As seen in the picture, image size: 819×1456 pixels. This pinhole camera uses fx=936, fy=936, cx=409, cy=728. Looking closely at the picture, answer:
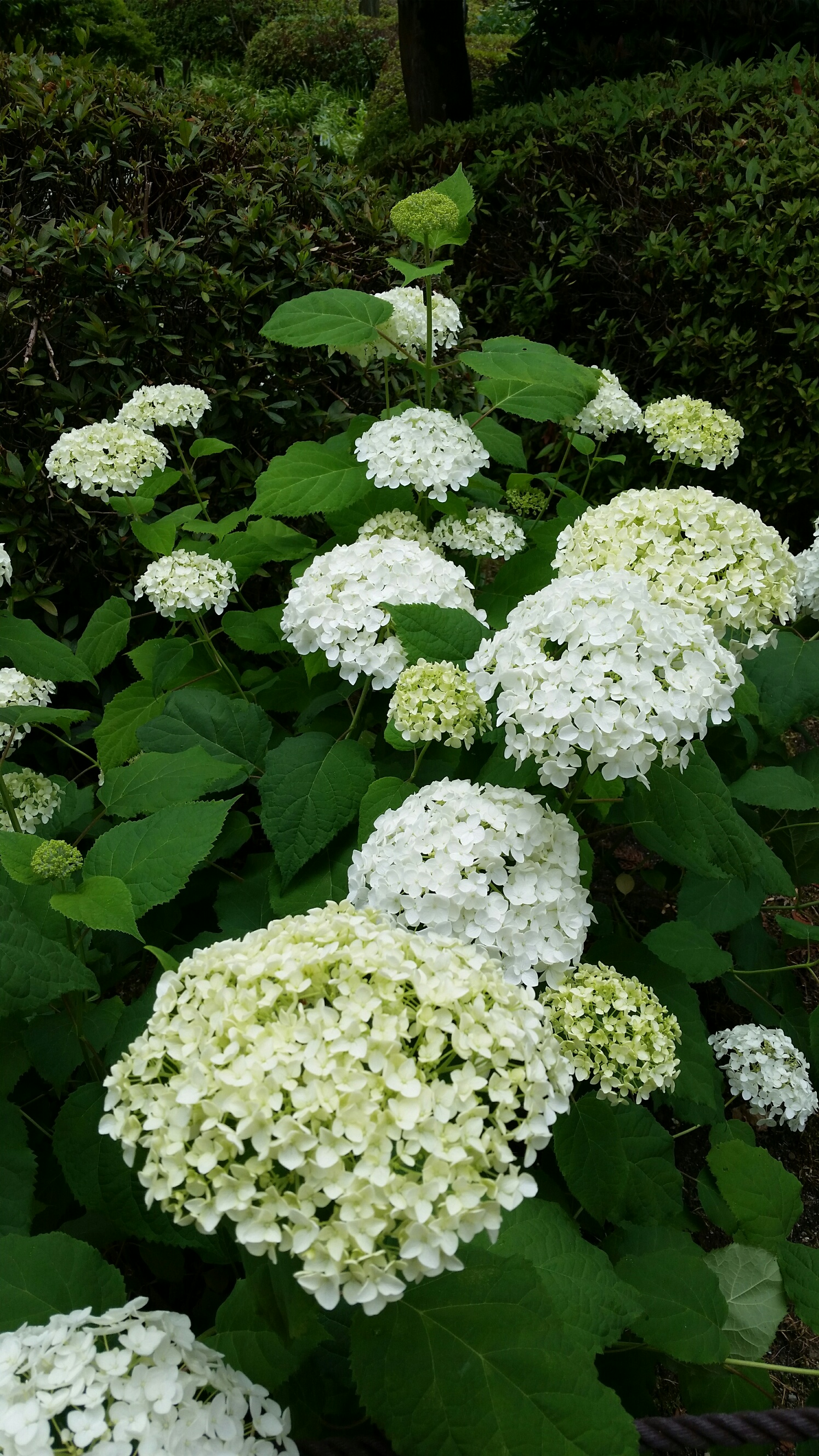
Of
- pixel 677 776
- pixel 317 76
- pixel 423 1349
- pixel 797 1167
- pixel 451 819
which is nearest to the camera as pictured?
pixel 423 1349

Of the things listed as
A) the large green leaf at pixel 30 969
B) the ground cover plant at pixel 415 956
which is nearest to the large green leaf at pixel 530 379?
the ground cover plant at pixel 415 956

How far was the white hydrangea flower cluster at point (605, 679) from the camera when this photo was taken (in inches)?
60.1

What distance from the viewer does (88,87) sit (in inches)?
146

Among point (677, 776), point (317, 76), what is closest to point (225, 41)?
point (317, 76)

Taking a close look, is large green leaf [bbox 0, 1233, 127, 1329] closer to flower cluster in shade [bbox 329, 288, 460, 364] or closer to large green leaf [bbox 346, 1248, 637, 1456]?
large green leaf [bbox 346, 1248, 637, 1456]

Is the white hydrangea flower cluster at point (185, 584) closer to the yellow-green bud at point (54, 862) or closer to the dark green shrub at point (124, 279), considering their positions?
the yellow-green bud at point (54, 862)

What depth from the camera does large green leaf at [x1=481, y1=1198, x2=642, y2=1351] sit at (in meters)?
1.46

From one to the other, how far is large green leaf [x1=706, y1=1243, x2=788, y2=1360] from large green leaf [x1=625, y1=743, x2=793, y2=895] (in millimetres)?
855

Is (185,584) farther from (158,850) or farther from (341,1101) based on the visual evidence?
(341,1101)

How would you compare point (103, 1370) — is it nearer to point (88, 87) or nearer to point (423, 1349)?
point (423, 1349)

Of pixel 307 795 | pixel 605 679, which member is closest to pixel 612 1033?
pixel 605 679

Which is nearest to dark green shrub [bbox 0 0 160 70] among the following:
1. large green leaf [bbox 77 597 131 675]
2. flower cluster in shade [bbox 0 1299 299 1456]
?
large green leaf [bbox 77 597 131 675]

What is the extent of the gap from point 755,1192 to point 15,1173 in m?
1.51

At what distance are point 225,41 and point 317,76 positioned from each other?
379cm
